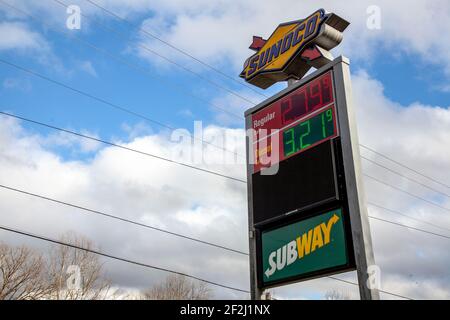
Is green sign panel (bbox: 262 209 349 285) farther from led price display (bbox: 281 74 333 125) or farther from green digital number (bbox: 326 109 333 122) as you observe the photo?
led price display (bbox: 281 74 333 125)

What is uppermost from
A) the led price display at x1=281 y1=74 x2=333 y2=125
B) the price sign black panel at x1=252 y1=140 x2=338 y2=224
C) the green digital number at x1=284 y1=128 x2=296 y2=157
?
the led price display at x1=281 y1=74 x2=333 y2=125

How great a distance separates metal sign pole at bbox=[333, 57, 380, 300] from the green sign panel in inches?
11.3

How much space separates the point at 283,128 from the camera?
11328 millimetres

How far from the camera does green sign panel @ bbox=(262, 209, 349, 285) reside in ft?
29.6

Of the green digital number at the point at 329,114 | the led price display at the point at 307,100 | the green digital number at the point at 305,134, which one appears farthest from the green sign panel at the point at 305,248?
the led price display at the point at 307,100

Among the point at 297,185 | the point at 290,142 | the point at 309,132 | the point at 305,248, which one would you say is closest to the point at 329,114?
the point at 309,132

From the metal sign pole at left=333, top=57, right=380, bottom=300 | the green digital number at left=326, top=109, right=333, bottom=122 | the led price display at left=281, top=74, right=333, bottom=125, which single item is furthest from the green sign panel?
the led price display at left=281, top=74, right=333, bottom=125

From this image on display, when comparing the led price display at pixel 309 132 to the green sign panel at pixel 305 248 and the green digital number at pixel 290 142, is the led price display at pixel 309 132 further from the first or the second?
the green sign panel at pixel 305 248

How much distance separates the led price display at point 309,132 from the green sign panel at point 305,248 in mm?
1707

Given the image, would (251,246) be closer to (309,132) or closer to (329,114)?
(309,132)

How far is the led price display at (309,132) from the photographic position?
400 inches
